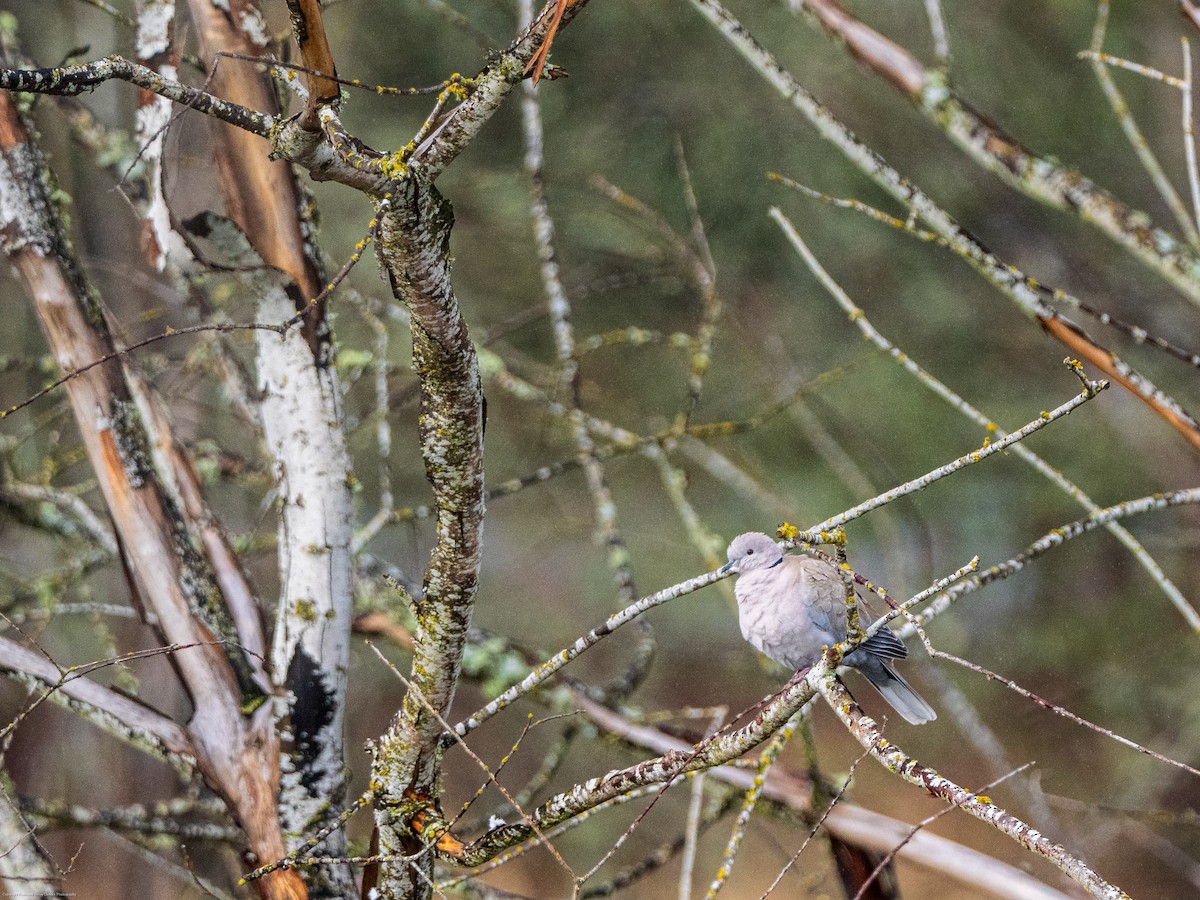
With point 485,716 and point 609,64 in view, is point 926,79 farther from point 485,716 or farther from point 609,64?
point 609,64

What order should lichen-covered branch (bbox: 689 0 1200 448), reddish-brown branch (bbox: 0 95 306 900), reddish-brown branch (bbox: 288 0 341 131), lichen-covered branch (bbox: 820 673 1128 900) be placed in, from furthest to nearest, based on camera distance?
reddish-brown branch (bbox: 0 95 306 900)
lichen-covered branch (bbox: 689 0 1200 448)
reddish-brown branch (bbox: 288 0 341 131)
lichen-covered branch (bbox: 820 673 1128 900)

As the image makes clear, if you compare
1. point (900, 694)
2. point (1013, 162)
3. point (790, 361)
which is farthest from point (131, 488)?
point (790, 361)

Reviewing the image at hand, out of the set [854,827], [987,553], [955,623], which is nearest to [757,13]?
[987,553]

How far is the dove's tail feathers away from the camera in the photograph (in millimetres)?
2129

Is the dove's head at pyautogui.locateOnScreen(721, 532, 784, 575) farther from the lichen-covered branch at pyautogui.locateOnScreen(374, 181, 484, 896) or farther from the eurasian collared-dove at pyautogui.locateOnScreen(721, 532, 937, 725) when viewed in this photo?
the lichen-covered branch at pyautogui.locateOnScreen(374, 181, 484, 896)

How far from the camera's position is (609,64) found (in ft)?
16.6

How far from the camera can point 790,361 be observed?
16.2 ft

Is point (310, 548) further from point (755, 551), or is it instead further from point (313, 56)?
point (313, 56)

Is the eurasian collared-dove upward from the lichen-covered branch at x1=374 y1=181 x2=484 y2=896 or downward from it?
downward

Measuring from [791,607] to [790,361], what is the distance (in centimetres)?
317

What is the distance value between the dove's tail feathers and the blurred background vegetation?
7.66 ft

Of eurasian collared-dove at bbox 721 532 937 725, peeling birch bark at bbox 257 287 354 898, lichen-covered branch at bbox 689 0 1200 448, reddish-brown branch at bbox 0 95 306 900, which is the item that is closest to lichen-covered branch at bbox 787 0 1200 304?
lichen-covered branch at bbox 689 0 1200 448

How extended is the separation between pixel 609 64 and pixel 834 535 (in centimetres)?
431

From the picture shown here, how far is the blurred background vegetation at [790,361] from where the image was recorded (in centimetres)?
499
